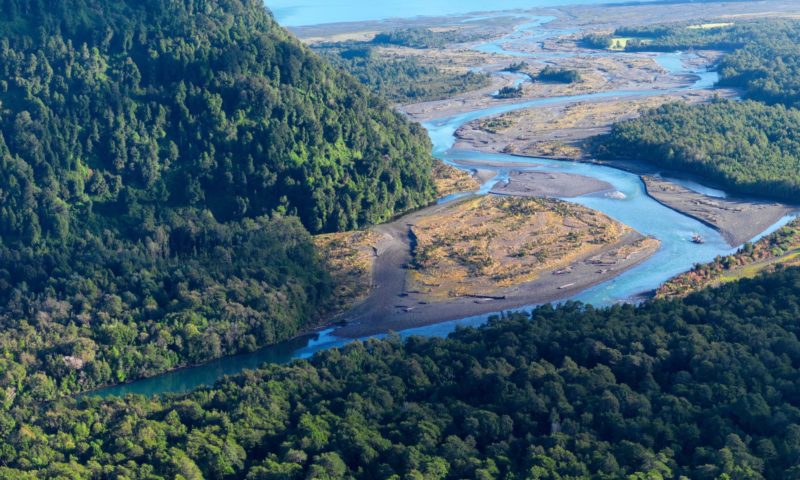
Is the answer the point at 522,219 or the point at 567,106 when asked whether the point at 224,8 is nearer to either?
the point at 522,219

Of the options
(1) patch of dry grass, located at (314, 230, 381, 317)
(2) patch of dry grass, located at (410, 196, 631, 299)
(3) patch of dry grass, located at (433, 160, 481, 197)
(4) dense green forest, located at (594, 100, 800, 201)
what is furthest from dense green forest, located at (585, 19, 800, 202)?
(1) patch of dry grass, located at (314, 230, 381, 317)

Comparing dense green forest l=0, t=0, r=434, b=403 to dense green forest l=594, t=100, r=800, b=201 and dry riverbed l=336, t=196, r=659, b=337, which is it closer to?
dry riverbed l=336, t=196, r=659, b=337

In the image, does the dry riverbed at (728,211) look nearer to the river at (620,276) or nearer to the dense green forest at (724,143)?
the river at (620,276)

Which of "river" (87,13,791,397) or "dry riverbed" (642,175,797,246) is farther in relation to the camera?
"dry riverbed" (642,175,797,246)

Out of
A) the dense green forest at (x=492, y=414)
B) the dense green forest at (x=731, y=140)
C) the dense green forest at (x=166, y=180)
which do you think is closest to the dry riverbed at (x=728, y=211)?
the dense green forest at (x=731, y=140)

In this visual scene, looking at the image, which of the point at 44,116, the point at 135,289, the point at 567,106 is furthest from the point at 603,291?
the point at 567,106

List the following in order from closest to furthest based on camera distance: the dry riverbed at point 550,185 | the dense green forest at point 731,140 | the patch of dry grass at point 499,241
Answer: the patch of dry grass at point 499,241 < the dense green forest at point 731,140 < the dry riverbed at point 550,185
